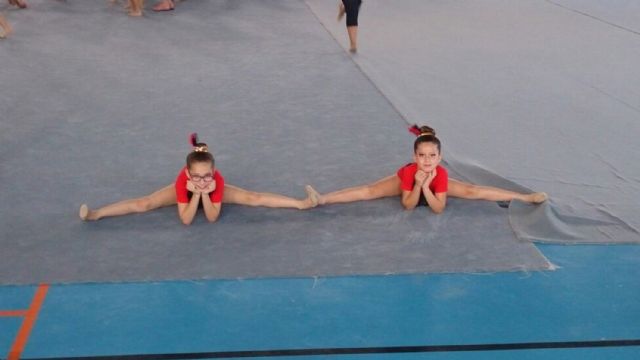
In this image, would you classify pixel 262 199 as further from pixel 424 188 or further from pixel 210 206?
pixel 424 188

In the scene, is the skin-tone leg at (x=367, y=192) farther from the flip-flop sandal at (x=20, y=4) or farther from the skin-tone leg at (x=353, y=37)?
the flip-flop sandal at (x=20, y=4)

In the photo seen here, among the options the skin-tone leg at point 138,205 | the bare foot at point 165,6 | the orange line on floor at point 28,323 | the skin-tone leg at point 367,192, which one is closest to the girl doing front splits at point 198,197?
the skin-tone leg at point 138,205

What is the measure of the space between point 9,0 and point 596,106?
24.7 feet

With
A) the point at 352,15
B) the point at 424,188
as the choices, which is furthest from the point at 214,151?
the point at 352,15

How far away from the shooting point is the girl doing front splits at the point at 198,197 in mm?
3592

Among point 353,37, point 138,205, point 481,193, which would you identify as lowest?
point 138,205

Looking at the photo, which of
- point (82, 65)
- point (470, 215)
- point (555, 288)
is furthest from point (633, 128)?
point (82, 65)

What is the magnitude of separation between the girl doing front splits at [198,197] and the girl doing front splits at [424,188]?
292 mm

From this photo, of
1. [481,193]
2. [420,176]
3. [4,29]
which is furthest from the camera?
[4,29]

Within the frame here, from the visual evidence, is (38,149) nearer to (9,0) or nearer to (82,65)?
(82,65)

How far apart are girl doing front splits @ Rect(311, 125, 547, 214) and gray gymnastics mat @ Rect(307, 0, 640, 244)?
192 mm

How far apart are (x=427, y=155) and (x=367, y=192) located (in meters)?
0.53

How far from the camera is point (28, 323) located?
2996 millimetres

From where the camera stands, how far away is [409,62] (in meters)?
6.91
